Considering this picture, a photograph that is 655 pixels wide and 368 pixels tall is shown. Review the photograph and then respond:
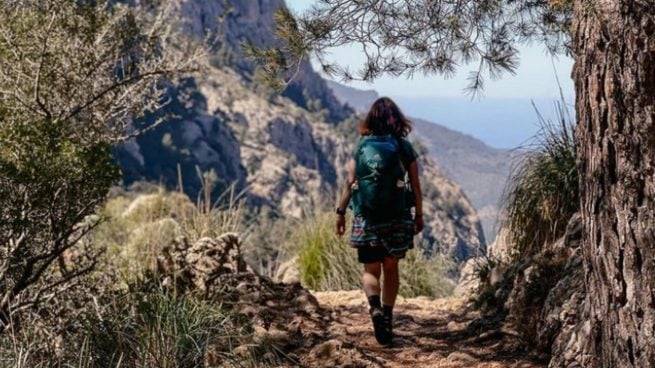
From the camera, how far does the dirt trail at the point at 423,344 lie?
434 centimetres

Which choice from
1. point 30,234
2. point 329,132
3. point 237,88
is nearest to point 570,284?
point 30,234

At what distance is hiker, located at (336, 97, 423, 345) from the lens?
14.9 feet

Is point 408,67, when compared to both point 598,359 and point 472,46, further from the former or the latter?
point 598,359

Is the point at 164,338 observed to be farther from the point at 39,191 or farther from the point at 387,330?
the point at 387,330

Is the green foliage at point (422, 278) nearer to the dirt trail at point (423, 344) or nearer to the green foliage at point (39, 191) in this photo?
the dirt trail at point (423, 344)

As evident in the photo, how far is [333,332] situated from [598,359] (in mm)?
2193

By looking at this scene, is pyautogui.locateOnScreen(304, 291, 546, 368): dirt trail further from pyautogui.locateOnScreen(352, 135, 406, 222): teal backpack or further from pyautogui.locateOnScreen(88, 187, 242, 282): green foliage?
pyautogui.locateOnScreen(88, 187, 242, 282): green foliage

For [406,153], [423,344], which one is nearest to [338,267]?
[423,344]

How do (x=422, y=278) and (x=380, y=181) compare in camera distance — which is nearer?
(x=380, y=181)

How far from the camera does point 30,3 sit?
225 inches

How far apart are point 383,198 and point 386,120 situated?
A: 1.48ft

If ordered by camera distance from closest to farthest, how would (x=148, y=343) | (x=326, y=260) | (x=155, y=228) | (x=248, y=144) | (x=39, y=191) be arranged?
(x=148, y=343)
(x=39, y=191)
(x=326, y=260)
(x=155, y=228)
(x=248, y=144)

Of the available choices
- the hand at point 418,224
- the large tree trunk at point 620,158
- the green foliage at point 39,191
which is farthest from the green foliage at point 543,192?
the green foliage at point 39,191

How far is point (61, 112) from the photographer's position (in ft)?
18.2
